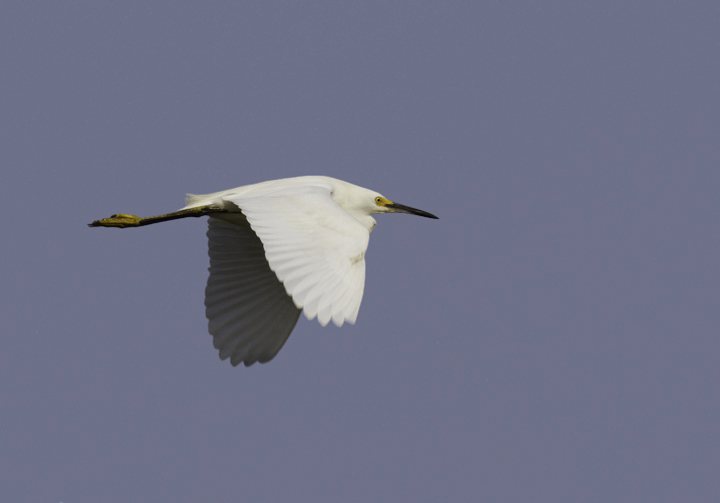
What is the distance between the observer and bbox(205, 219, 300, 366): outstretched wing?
21.4 feet

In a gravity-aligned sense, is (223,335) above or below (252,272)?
below

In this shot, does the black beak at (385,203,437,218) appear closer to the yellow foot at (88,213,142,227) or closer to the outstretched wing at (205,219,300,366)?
the outstretched wing at (205,219,300,366)

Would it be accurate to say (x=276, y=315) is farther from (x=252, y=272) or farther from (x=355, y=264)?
(x=355, y=264)

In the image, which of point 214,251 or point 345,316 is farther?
point 214,251

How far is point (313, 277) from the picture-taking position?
485 cm

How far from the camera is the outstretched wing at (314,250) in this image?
4758 millimetres

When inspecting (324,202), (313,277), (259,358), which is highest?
(324,202)

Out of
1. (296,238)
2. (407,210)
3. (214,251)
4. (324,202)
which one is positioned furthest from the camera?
(407,210)

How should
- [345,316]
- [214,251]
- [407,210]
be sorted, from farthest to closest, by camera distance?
[407,210] → [214,251] → [345,316]

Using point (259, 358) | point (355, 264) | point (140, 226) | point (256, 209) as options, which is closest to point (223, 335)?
point (259, 358)

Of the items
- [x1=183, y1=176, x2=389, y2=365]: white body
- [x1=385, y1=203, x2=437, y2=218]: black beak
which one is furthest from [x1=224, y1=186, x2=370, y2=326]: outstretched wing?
[x1=385, y1=203, x2=437, y2=218]: black beak

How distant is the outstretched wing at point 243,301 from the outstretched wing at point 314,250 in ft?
3.99

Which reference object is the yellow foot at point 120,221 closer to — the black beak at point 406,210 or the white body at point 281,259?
the white body at point 281,259

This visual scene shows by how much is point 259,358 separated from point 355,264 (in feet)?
6.12
